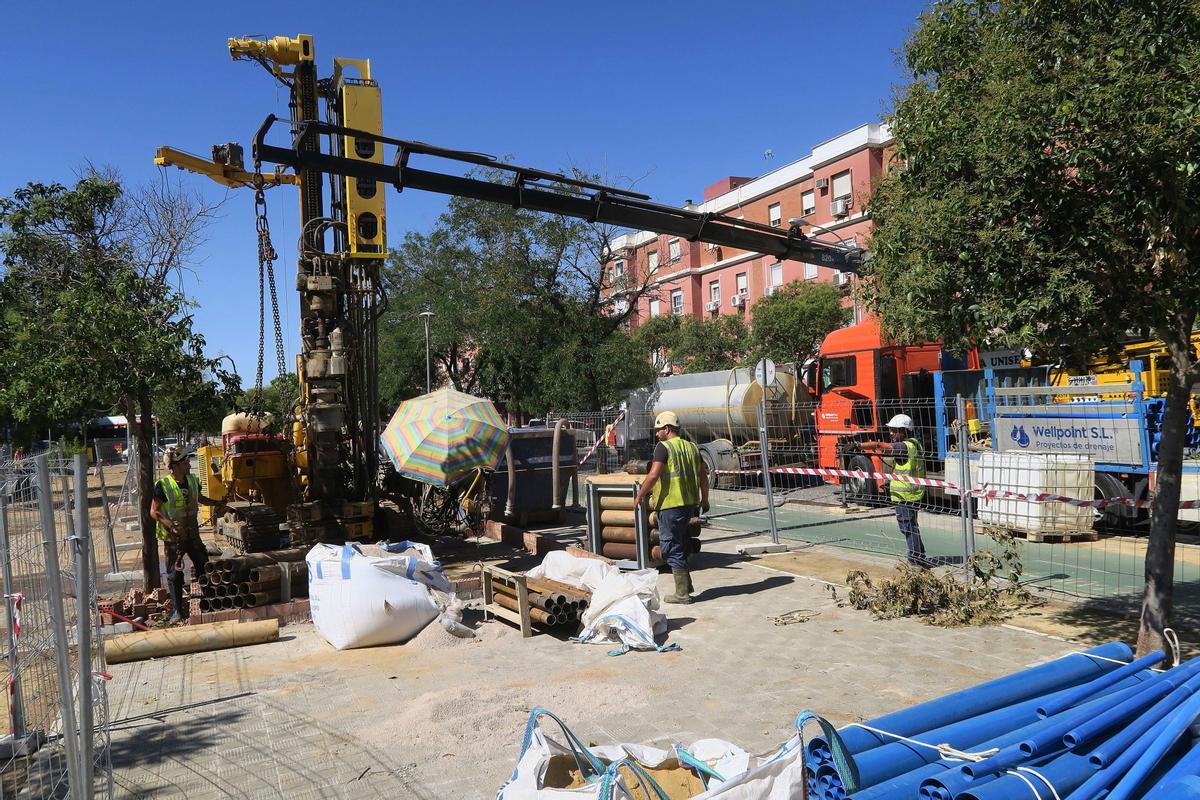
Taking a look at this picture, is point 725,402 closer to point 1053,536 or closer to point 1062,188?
point 1053,536

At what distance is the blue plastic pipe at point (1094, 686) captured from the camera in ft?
13.6

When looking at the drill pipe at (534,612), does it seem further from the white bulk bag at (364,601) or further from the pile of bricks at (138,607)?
the pile of bricks at (138,607)

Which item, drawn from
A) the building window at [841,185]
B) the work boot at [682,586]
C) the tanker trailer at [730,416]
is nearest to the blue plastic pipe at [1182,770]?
the work boot at [682,586]

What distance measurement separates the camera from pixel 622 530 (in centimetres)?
997

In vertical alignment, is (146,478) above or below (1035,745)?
above

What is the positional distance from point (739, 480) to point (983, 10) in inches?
563

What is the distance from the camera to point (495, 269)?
2831cm

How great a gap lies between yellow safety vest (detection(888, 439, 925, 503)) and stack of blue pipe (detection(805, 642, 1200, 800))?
4.30 m

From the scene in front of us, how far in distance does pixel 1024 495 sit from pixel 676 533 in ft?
11.7

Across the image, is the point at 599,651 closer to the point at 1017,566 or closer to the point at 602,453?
the point at 1017,566

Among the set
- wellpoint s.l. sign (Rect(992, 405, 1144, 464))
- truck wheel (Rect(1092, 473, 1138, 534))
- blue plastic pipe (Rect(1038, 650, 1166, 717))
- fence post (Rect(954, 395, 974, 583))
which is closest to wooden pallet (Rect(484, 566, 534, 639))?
fence post (Rect(954, 395, 974, 583))

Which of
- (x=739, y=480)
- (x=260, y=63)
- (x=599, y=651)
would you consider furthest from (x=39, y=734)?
(x=739, y=480)

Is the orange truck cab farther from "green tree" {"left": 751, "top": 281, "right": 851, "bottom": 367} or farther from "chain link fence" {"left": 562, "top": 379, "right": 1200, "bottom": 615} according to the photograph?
"green tree" {"left": 751, "top": 281, "right": 851, "bottom": 367}

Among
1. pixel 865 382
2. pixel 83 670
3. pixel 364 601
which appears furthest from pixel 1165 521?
pixel 865 382
